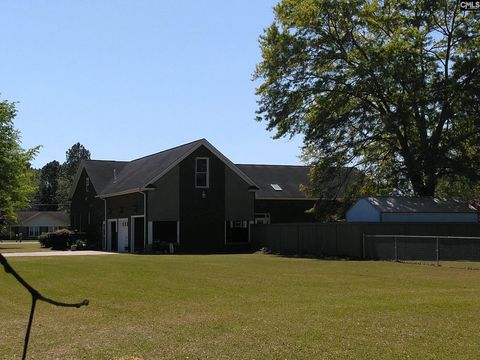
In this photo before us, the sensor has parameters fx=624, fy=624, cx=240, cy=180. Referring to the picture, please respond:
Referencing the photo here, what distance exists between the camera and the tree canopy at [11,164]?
5600cm

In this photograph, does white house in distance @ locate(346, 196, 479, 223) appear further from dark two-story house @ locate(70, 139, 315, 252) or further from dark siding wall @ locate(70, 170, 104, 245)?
dark siding wall @ locate(70, 170, 104, 245)

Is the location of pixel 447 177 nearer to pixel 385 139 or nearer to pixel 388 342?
pixel 385 139

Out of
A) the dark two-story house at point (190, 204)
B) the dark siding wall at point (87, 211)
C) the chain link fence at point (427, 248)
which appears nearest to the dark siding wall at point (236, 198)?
the dark two-story house at point (190, 204)

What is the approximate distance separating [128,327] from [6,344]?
1.98m

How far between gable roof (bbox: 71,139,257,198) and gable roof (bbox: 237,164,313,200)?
436 centimetres

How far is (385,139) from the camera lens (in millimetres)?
40531

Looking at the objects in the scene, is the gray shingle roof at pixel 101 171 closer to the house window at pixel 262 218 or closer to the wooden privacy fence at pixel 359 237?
the house window at pixel 262 218

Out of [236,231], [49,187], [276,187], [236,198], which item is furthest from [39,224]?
[236,198]

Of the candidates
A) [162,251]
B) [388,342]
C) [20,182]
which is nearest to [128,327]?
[388,342]

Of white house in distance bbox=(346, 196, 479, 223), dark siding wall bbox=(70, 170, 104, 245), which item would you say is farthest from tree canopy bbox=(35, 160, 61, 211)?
white house in distance bbox=(346, 196, 479, 223)

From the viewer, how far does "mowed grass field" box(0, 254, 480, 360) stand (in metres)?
8.45

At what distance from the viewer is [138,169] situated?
4881 cm

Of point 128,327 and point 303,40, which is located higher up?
point 303,40

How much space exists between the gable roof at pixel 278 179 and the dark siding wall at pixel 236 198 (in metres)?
2.96
